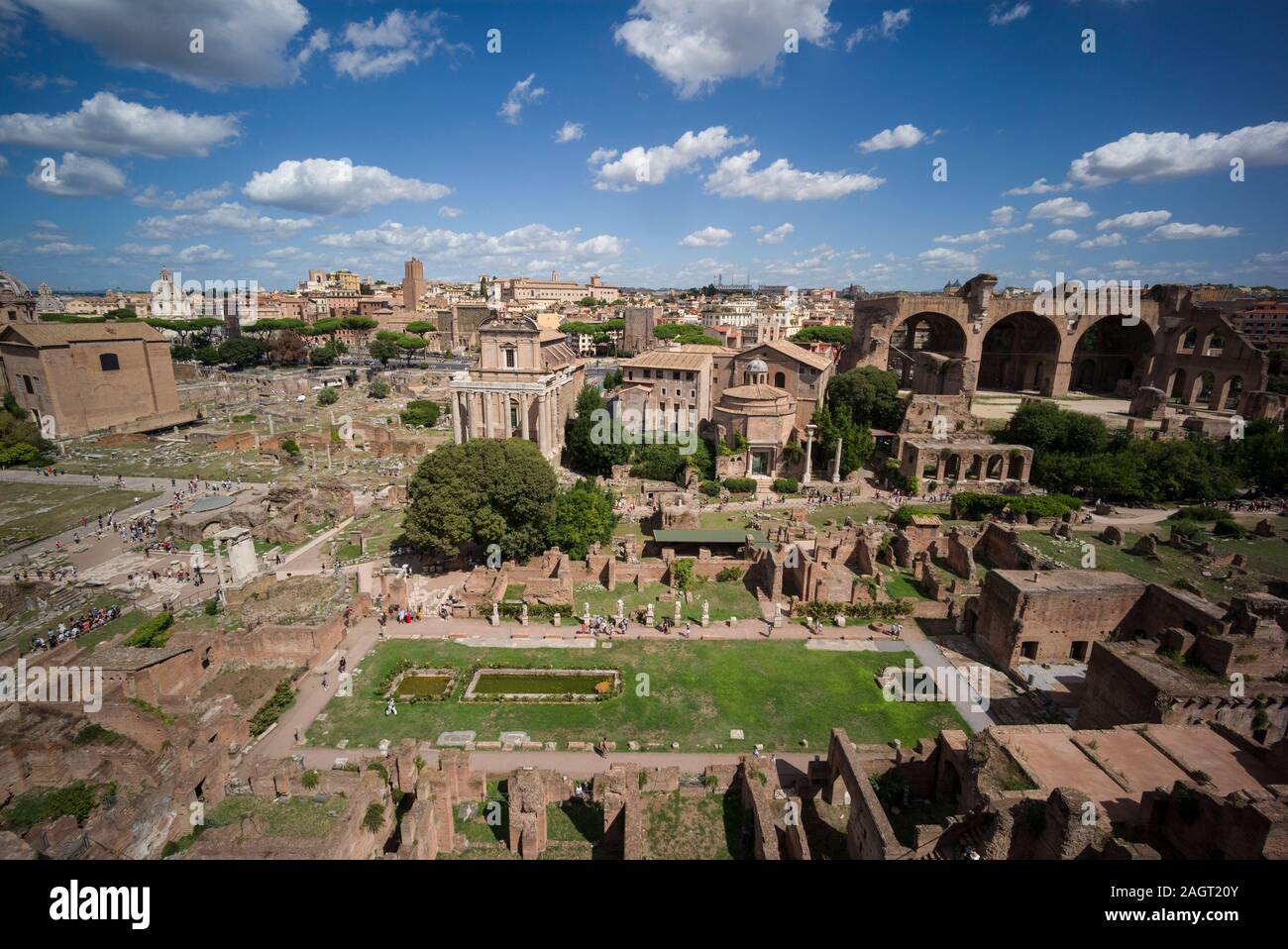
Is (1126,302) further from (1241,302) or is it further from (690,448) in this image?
(1241,302)

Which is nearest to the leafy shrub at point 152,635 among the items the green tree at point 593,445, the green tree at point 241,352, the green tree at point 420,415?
the green tree at point 593,445

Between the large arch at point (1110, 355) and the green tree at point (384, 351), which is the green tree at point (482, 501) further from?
the green tree at point (384, 351)

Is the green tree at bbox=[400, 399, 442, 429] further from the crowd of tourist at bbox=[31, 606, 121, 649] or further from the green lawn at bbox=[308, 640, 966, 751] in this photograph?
the green lawn at bbox=[308, 640, 966, 751]

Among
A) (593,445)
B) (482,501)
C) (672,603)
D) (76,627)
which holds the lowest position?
(672,603)

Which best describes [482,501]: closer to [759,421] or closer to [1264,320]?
[759,421]

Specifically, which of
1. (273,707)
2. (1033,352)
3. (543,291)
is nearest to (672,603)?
(273,707)

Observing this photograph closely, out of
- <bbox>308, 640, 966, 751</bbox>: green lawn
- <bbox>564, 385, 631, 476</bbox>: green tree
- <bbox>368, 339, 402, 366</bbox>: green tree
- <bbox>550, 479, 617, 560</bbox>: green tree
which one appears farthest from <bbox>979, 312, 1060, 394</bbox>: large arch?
Answer: <bbox>368, 339, 402, 366</bbox>: green tree
